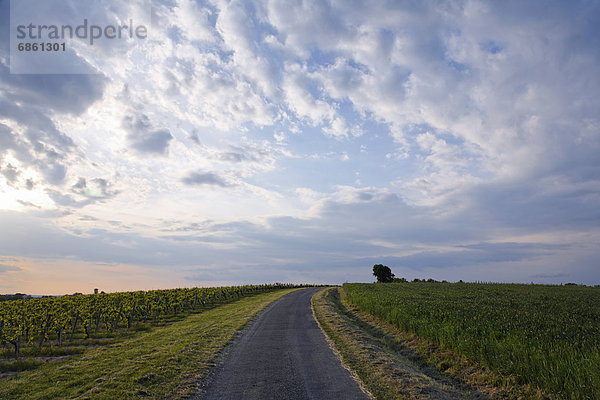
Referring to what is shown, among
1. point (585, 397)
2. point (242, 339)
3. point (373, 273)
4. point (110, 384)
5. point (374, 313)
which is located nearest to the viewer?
point (585, 397)

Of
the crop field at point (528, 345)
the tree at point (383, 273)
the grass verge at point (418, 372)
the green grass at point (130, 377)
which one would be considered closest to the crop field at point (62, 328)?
the green grass at point (130, 377)

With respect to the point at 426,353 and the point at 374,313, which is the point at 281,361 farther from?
the point at 374,313

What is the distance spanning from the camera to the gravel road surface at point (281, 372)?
8554 millimetres

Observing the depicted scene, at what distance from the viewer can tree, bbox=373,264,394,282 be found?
9619 centimetres

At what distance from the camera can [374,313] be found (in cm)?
2566

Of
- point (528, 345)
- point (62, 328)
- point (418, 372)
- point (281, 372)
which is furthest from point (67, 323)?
point (528, 345)

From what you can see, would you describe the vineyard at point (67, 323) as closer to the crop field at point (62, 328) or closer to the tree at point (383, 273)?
the crop field at point (62, 328)

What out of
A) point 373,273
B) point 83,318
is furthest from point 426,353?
point 373,273

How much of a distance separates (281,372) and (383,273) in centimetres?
9180

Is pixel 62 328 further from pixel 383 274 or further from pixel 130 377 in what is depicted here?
pixel 383 274

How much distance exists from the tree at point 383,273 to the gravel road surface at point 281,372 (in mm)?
84038

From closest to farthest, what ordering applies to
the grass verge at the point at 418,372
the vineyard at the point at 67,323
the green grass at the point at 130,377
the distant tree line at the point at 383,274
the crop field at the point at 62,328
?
1. the green grass at the point at 130,377
2. the grass verge at the point at 418,372
3. the crop field at the point at 62,328
4. the vineyard at the point at 67,323
5. the distant tree line at the point at 383,274

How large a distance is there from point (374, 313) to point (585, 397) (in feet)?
59.7

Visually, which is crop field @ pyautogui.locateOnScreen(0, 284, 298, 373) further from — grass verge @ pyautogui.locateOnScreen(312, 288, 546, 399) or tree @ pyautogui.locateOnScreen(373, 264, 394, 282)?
tree @ pyautogui.locateOnScreen(373, 264, 394, 282)
